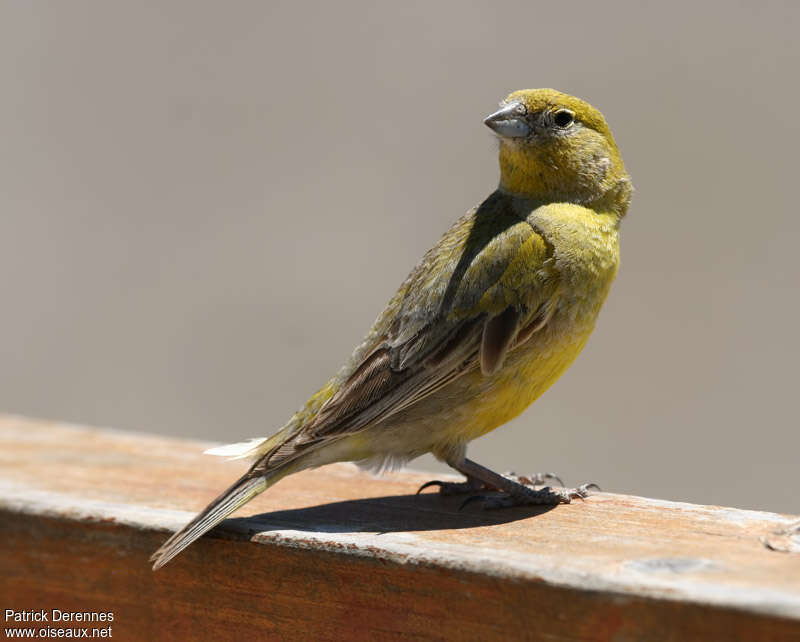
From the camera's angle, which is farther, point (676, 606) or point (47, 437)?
point (47, 437)

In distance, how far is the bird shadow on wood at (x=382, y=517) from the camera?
116 inches

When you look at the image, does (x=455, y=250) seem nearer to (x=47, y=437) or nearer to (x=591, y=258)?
(x=591, y=258)

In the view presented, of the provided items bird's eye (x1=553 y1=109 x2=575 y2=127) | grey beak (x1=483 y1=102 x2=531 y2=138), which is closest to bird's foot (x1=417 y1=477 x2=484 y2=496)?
grey beak (x1=483 y1=102 x2=531 y2=138)

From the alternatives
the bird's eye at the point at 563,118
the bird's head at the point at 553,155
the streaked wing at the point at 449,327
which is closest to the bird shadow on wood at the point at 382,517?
the streaked wing at the point at 449,327

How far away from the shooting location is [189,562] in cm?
297

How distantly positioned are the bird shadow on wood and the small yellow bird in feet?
0.33

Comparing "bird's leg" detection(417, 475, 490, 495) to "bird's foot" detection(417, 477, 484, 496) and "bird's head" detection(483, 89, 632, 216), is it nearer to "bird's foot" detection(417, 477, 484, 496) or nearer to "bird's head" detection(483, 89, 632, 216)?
"bird's foot" detection(417, 477, 484, 496)

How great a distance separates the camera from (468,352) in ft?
11.2

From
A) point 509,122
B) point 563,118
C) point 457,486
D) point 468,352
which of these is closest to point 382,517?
point 457,486

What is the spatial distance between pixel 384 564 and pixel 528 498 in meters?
0.77

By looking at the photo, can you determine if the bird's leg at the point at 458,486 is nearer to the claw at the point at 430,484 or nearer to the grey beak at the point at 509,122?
the claw at the point at 430,484

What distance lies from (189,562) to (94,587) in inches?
12.4

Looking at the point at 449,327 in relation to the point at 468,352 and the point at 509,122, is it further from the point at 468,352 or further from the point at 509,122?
the point at 509,122

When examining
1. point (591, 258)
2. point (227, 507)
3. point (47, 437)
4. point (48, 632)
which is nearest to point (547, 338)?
point (591, 258)
